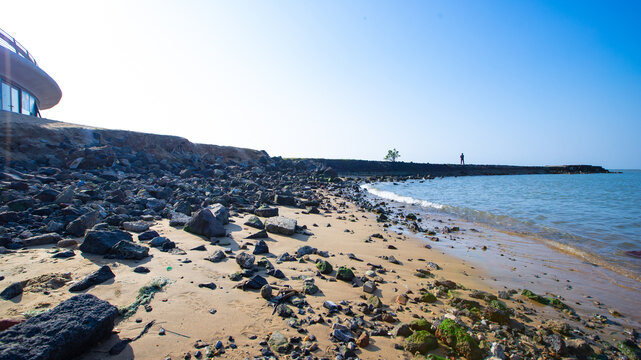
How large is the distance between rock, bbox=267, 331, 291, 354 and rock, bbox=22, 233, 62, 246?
439 cm

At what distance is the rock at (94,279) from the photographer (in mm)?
3147

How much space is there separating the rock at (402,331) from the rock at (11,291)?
4064 millimetres

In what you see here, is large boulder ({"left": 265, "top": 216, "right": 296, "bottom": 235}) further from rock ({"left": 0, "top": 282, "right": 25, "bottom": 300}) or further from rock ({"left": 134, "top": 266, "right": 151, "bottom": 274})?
rock ({"left": 0, "top": 282, "right": 25, "bottom": 300})

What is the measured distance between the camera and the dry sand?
2.61m

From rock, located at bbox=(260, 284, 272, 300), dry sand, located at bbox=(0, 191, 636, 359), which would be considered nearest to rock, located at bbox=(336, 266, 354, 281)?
dry sand, located at bbox=(0, 191, 636, 359)

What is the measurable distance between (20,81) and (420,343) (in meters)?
31.1

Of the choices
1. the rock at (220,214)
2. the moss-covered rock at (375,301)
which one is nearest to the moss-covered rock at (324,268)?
the moss-covered rock at (375,301)

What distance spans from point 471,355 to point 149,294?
11.6ft

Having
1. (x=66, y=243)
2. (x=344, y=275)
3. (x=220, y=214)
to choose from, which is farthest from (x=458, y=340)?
(x=66, y=243)

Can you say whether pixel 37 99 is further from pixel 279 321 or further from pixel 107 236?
pixel 279 321

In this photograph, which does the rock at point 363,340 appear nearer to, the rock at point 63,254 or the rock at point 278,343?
the rock at point 278,343

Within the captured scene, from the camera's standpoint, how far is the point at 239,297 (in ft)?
11.2

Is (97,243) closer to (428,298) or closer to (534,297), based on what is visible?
(428,298)

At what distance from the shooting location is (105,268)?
3482 millimetres
